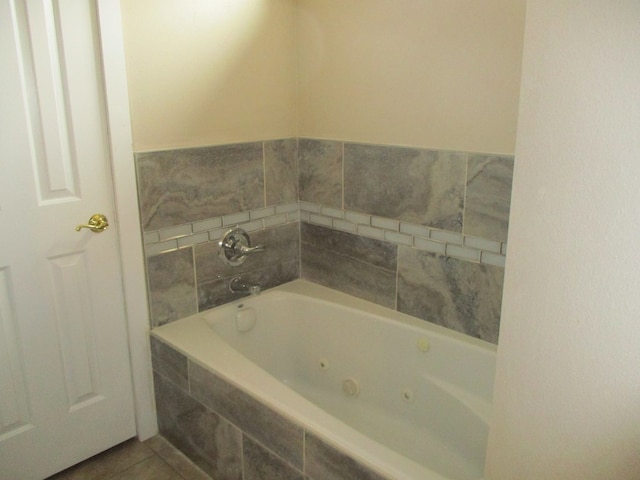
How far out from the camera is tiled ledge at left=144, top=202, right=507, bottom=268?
1977 millimetres

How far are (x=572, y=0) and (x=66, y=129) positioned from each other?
1636 mm

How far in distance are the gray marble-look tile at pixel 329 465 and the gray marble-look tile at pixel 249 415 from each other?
4cm

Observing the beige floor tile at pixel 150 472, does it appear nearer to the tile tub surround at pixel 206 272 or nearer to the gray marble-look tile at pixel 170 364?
the gray marble-look tile at pixel 170 364

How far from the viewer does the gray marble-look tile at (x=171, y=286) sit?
2141mm

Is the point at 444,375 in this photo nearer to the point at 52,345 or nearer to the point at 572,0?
the point at 52,345

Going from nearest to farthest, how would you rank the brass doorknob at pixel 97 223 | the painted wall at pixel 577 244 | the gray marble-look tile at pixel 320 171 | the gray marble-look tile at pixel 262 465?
the painted wall at pixel 577 244
the gray marble-look tile at pixel 262 465
the brass doorknob at pixel 97 223
the gray marble-look tile at pixel 320 171

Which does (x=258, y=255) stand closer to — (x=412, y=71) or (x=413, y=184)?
(x=413, y=184)

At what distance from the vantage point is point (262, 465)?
175 cm

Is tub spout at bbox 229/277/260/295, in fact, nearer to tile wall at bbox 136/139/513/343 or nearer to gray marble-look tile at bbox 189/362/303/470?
tile wall at bbox 136/139/513/343

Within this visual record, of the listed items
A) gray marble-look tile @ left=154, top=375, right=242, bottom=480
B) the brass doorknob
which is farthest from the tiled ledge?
gray marble-look tile @ left=154, top=375, right=242, bottom=480

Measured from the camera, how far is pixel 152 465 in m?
2.10

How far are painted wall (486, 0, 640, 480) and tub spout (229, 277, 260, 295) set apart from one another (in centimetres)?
163

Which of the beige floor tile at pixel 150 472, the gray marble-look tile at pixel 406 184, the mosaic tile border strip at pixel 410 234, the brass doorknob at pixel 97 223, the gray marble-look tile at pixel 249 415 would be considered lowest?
the beige floor tile at pixel 150 472

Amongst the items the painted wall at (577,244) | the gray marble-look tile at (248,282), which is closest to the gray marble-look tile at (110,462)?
the gray marble-look tile at (248,282)
